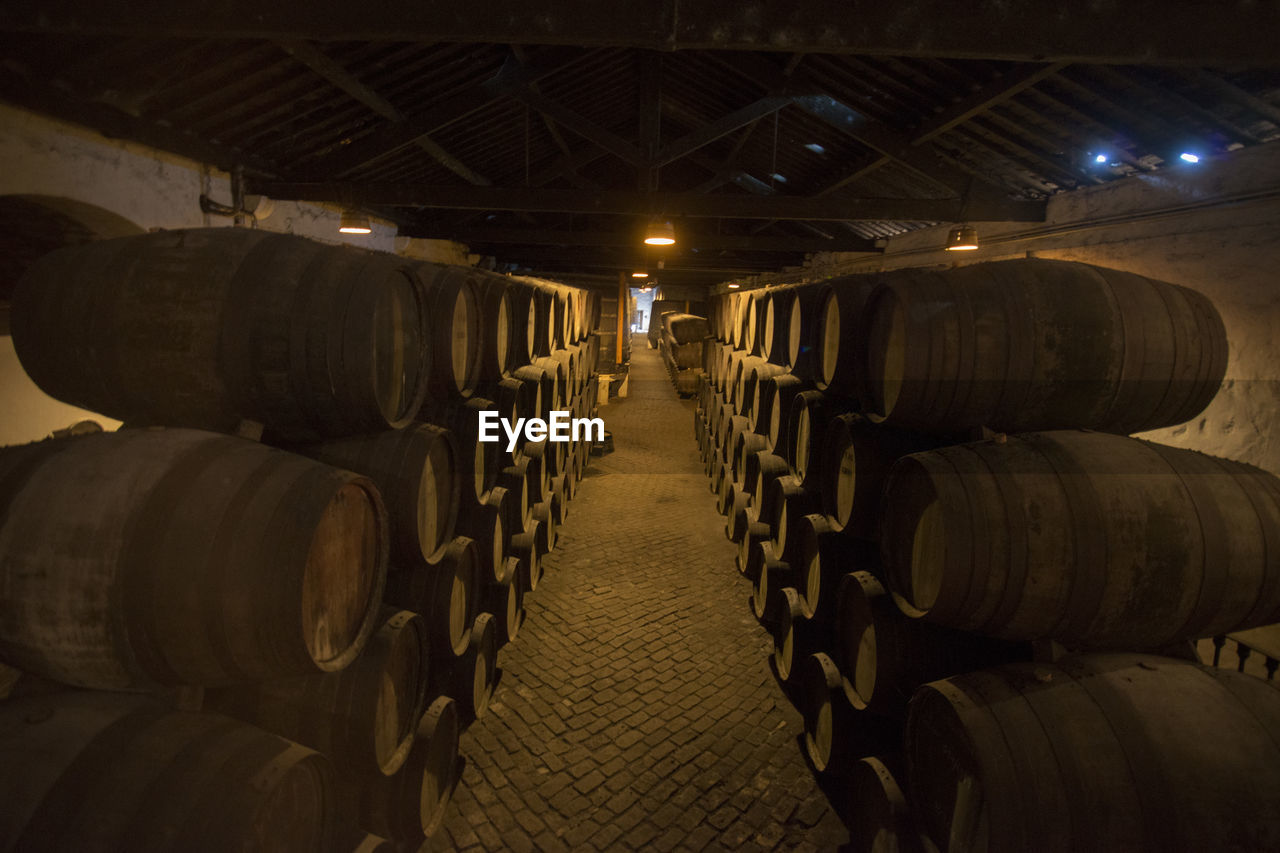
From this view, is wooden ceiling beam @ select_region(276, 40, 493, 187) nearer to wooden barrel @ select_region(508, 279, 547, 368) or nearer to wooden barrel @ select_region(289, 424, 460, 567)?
wooden barrel @ select_region(508, 279, 547, 368)

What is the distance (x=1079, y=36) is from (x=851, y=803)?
3.52 meters

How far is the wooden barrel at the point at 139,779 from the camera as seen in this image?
1.27 meters

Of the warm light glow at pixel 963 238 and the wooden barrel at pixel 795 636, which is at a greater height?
the warm light glow at pixel 963 238

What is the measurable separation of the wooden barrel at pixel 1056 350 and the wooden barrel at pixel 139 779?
2.63 m

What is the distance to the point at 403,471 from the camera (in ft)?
8.94

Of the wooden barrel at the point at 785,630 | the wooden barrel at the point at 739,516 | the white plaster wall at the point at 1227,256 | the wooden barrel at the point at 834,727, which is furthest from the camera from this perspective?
the wooden barrel at the point at 739,516

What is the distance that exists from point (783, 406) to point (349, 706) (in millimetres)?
3682

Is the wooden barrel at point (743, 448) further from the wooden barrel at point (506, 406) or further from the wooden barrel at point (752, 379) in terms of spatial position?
the wooden barrel at point (506, 406)

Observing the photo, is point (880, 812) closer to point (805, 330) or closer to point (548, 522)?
point (805, 330)

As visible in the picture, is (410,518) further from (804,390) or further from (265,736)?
(804,390)

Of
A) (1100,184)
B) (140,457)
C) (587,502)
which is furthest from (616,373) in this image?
→ (140,457)

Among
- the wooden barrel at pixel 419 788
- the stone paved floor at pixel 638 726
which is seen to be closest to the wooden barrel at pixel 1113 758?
the stone paved floor at pixel 638 726

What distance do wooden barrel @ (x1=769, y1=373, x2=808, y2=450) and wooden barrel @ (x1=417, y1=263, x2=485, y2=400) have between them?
2.38 m

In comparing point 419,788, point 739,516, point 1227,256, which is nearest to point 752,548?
point 739,516
